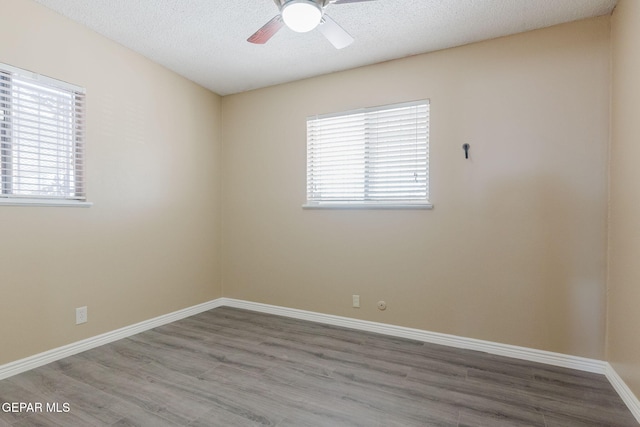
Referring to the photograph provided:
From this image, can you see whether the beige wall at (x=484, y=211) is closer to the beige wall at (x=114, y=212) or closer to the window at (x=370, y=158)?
the window at (x=370, y=158)

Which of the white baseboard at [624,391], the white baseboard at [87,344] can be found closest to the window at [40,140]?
the white baseboard at [87,344]

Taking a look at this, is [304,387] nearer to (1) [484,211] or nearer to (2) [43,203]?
(1) [484,211]

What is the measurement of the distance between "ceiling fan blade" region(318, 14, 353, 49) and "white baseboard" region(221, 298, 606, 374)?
2.39m

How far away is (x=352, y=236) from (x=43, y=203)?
8.09 ft

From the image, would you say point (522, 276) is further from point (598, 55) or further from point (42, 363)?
point (42, 363)

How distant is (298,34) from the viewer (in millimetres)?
2510

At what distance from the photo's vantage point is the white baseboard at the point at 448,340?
2.29m

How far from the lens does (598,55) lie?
223cm

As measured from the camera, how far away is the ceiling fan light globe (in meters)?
1.65

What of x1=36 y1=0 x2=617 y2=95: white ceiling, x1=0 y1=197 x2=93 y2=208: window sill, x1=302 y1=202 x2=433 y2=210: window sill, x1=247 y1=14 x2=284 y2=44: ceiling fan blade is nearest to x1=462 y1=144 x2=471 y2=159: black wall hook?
x1=302 y1=202 x2=433 y2=210: window sill

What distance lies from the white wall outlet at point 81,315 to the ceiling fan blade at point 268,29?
2418 mm

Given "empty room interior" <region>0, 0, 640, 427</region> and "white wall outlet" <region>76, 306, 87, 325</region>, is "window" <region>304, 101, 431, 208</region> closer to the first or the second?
"empty room interior" <region>0, 0, 640, 427</region>

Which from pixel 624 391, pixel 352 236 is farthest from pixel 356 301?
pixel 624 391

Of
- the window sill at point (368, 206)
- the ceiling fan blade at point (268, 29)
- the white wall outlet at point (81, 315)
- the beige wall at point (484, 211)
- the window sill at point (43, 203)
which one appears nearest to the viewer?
the ceiling fan blade at point (268, 29)
